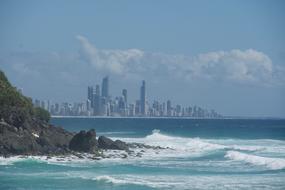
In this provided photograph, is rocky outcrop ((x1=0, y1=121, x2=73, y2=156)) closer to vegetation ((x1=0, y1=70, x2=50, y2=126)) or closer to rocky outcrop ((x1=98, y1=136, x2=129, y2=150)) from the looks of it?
vegetation ((x1=0, y1=70, x2=50, y2=126))

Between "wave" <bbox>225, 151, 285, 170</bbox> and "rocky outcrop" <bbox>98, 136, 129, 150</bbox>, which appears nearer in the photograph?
"wave" <bbox>225, 151, 285, 170</bbox>

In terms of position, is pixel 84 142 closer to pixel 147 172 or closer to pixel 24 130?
pixel 24 130

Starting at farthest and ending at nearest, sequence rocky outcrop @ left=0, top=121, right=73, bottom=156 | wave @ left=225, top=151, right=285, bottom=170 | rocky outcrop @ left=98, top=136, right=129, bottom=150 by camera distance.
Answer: rocky outcrop @ left=98, top=136, right=129, bottom=150 → rocky outcrop @ left=0, top=121, right=73, bottom=156 → wave @ left=225, top=151, right=285, bottom=170

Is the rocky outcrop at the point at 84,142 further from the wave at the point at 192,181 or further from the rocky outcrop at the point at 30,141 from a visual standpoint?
the wave at the point at 192,181

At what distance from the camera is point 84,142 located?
50.9 metres

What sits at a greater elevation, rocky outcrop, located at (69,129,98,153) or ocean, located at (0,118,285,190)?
rocky outcrop, located at (69,129,98,153)

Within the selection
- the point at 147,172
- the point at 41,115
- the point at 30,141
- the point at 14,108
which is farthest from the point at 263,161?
the point at 41,115

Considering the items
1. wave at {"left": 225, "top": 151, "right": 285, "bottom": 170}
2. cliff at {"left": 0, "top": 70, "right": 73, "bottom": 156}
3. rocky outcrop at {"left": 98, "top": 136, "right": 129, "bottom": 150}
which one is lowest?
wave at {"left": 225, "top": 151, "right": 285, "bottom": 170}

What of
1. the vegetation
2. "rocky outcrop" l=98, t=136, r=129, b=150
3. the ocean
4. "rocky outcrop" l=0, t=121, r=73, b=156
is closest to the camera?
the ocean

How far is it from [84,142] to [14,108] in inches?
308

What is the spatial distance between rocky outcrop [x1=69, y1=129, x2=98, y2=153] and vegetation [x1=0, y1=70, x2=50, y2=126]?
4967 millimetres

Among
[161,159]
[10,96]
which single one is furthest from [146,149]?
[10,96]

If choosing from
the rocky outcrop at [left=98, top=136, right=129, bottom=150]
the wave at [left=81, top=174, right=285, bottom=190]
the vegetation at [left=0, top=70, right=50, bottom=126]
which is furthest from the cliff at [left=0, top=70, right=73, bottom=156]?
the wave at [left=81, top=174, right=285, bottom=190]

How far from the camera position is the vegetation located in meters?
52.6
